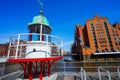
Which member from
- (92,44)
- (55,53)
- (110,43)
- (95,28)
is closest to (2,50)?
(55,53)

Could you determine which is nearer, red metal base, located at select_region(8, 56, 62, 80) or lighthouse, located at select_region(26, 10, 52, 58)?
red metal base, located at select_region(8, 56, 62, 80)

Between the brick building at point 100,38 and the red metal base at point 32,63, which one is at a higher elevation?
the brick building at point 100,38

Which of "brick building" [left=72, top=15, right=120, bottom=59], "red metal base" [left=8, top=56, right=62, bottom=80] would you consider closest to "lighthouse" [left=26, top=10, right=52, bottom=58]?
"red metal base" [left=8, top=56, right=62, bottom=80]

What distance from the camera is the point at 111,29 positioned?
5172 cm

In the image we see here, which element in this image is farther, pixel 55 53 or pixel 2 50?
pixel 2 50

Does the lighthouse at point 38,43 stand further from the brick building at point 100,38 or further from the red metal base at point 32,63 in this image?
the brick building at point 100,38

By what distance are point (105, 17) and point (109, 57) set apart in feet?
83.2

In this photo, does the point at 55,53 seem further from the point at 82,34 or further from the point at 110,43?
the point at 82,34

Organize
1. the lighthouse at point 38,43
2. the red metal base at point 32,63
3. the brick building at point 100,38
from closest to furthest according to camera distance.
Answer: the red metal base at point 32,63
the lighthouse at point 38,43
the brick building at point 100,38

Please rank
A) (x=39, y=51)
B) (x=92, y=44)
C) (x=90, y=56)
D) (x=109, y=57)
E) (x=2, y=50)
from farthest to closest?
1. (x=92, y=44)
2. (x=90, y=56)
3. (x=109, y=57)
4. (x=2, y=50)
5. (x=39, y=51)

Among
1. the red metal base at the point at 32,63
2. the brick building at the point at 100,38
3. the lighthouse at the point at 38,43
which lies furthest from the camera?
the brick building at the point at 100,38

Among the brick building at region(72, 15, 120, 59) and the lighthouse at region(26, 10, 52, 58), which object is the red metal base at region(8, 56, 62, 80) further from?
the brick building at region(72, 15, 120, 59)

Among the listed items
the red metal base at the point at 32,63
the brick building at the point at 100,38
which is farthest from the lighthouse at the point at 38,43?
the brick building at the point at 100,38

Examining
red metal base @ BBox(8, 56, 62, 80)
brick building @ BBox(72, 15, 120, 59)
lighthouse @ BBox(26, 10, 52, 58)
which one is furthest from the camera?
brick building @ BBox(72, 15, 120, 59)
